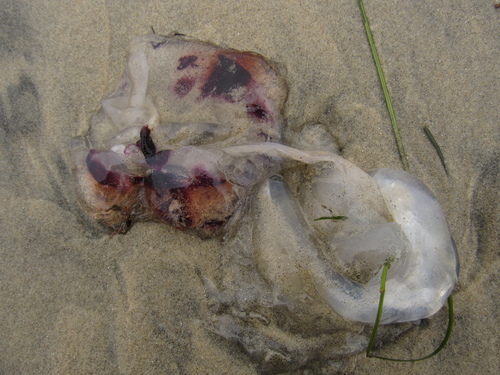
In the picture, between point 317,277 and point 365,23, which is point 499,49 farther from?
point 317,277

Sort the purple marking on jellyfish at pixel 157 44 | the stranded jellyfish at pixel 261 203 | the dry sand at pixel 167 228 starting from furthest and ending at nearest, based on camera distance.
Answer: the purple marking on jellyfish at pixel 157 44 < the dry sand at pixel 167 228 < the stranded jellyfish at pixel 261 203

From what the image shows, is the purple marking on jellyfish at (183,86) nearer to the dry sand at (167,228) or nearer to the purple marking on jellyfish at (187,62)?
the purple marking on jellyfish at (187,62)

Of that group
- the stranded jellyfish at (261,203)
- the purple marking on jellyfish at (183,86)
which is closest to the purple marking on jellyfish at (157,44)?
the stranded jellyfish at (261,203)

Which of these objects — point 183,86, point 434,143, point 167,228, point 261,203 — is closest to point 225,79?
point 183,86

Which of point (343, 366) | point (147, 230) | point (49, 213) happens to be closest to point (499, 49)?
point (343, 366)

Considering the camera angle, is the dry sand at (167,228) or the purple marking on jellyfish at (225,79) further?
the purple marking on jellyfish at (225,79)

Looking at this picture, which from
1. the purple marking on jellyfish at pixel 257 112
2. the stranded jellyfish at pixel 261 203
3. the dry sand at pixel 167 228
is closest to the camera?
the stranded jellyfish at pixel 261 203


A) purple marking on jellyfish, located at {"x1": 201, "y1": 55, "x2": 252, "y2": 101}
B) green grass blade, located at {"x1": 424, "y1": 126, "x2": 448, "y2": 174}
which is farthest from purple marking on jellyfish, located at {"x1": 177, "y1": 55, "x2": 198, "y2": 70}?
green grass blade, located at {"x1": 424, "y1": 126, "x2": 448, "y2": 174}
